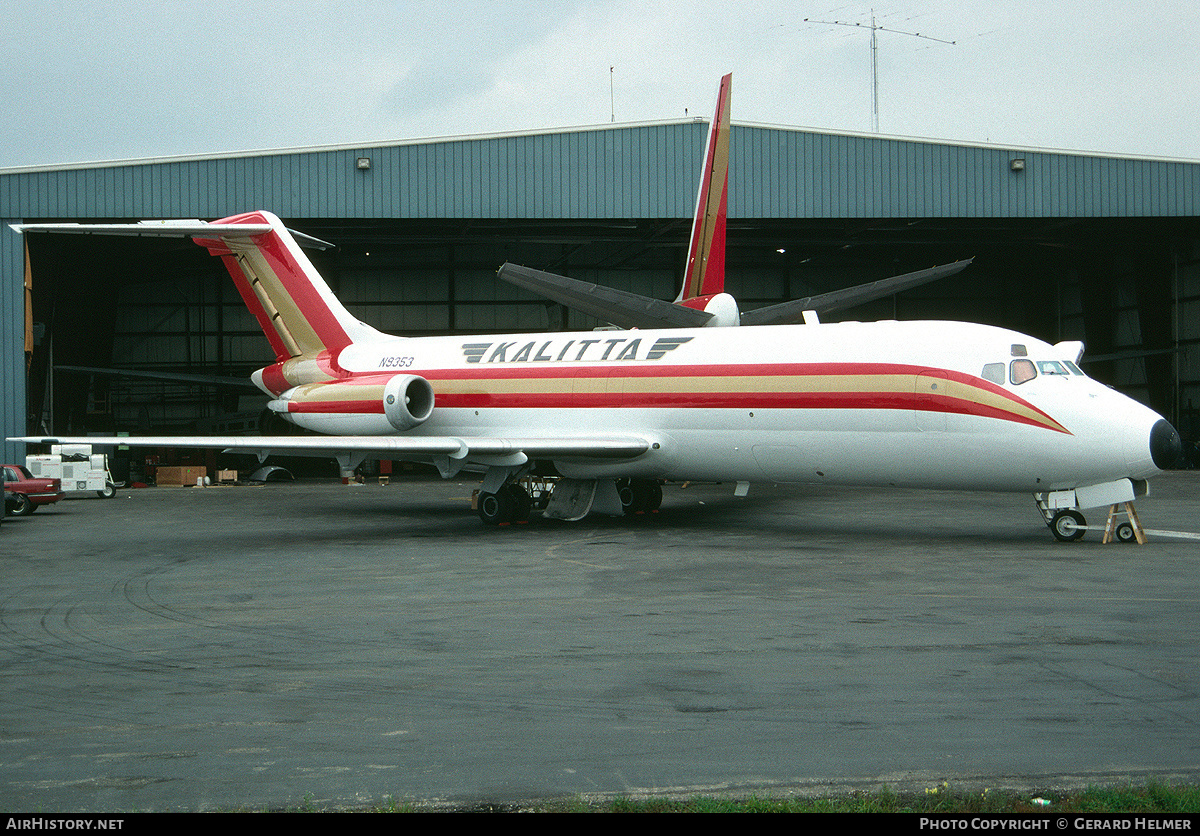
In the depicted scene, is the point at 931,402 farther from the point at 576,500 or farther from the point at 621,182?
the point at 621,182

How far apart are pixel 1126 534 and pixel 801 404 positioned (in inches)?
184

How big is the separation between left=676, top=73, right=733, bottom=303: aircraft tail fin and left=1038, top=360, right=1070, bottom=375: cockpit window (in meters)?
10.1

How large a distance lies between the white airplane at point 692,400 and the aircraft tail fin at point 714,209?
0.05 meters

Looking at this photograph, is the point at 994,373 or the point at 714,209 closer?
the point at 994,373

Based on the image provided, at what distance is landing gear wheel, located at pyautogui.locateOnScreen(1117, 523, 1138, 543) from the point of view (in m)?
14.5

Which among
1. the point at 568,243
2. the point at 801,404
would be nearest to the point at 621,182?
the point at 568,243

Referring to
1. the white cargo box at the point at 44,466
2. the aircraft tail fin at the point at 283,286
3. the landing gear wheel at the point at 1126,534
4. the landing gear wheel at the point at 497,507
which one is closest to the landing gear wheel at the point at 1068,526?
the landing gear wheel at the point at 1126,534

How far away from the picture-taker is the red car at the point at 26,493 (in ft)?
73.4

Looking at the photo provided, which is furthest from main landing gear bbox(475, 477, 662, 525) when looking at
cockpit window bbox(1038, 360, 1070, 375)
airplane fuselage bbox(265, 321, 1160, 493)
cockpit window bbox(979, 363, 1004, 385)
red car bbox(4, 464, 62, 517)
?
red car bbox(4, 464, 62, 517)

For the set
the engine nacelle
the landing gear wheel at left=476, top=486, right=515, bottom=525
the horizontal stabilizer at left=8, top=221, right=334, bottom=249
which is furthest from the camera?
the engine nacelle

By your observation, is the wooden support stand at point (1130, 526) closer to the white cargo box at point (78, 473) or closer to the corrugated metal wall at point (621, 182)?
the corrugated metal wall at point (621, 182)

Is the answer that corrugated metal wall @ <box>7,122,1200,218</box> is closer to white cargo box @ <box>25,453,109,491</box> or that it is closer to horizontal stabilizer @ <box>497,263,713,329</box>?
white cargo box @ <box>25,453,109,491</box>

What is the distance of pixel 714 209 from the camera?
24.0 meters

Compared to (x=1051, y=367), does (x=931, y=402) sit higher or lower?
lower
